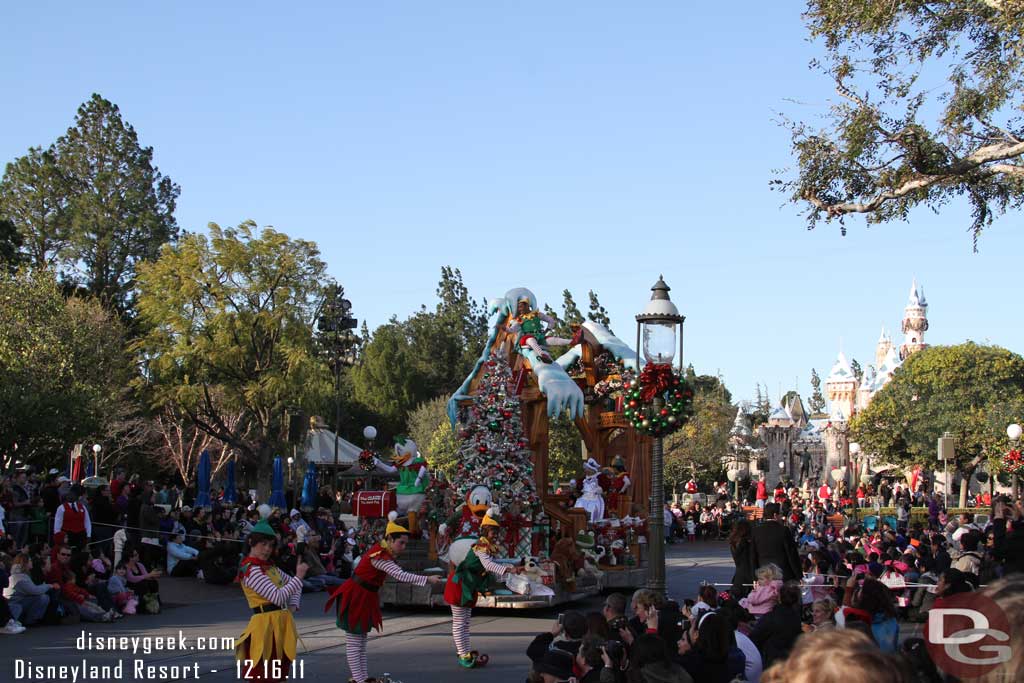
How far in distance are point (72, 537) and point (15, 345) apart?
18.7 meters

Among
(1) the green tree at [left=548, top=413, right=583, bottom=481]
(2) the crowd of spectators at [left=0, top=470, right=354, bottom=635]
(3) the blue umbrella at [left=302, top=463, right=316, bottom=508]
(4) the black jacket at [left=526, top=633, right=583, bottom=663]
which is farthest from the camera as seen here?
(1) the green tree at [left=548, top=413, right=583, bottom=481]

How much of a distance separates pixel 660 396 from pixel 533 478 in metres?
6.44

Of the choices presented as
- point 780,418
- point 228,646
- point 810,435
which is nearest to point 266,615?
point 228,646

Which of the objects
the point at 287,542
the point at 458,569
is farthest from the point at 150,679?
the point at 287,542

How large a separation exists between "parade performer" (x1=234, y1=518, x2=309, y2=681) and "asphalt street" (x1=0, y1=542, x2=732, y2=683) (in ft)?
8.17

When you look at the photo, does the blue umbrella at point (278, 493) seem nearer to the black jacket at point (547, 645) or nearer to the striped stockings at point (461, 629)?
the striped stockings at point (461, 629)

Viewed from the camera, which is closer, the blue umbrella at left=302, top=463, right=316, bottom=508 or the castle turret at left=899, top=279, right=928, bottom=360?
the blue umbrella at left=302, top=463, right=316, bottom=508

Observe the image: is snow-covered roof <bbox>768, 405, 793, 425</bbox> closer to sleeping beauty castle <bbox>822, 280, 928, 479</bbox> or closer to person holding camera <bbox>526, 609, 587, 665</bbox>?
sleeping beauty castle <bbox>822, 280, 928, 479</bbox>

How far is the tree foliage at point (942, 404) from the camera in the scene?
6112 cm

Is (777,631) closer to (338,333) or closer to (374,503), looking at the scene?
(374,503)

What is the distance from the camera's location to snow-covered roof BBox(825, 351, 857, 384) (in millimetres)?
104500

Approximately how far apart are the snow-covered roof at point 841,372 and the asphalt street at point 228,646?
9043 centimetres

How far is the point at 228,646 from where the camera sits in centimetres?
1319

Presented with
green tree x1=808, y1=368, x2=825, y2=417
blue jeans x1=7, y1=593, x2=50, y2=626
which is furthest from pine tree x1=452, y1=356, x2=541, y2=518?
green tree x1=808, y1=368, x2=825, y2=417
